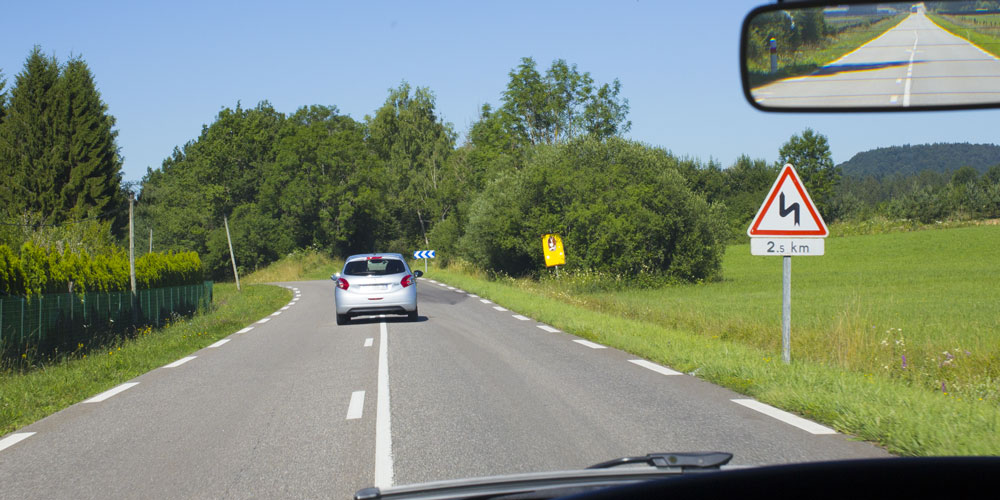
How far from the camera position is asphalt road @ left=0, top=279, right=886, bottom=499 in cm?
536

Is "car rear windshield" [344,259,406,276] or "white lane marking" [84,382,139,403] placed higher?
"car rear windshield" [344,259,406,276]

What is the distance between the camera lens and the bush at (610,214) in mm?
32344

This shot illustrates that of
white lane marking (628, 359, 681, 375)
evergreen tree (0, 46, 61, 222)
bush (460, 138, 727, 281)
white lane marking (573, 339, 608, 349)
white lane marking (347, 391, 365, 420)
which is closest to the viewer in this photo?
white lane marking (347, 391, 365, 420)

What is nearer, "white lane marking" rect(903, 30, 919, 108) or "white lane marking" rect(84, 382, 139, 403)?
"white lane marking" rect(903, 30, 919, 108)

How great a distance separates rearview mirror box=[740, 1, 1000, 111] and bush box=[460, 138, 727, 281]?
2886 cm

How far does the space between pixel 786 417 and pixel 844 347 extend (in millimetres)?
4553

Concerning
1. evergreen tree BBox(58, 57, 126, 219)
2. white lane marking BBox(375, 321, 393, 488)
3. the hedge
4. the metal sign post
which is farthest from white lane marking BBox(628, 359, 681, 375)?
evergreen tree BBox(58, 57, 126, 219)

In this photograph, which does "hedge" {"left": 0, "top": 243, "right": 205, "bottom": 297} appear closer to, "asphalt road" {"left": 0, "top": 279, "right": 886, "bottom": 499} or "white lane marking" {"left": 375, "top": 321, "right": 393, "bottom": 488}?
"asphalt road" {"left": 0, "top": 279, "right": 886, "bottom": 499}

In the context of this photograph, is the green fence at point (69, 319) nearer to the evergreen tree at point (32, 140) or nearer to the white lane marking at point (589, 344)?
the white lane marking at point (589, 344)

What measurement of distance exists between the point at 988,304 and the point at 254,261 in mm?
57454

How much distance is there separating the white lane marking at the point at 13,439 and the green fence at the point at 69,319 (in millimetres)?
5449

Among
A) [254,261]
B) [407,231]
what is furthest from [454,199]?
[254,261]

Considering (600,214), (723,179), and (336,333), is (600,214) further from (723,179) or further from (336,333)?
(723,179)

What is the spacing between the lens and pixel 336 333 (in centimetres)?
1639
